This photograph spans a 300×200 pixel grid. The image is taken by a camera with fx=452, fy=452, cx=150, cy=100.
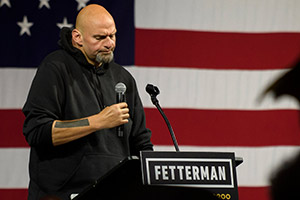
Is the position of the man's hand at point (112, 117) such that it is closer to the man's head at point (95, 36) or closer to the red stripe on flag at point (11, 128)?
the man's head at point (95, 36)

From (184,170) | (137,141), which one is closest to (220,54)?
(137,141)

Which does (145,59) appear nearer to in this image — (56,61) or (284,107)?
(284,107)

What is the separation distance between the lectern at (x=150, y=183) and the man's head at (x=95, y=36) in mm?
781

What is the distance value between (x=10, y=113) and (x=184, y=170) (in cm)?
203

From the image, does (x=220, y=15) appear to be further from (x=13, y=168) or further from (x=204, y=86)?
(x=13, y=168)

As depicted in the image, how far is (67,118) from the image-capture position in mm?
1641

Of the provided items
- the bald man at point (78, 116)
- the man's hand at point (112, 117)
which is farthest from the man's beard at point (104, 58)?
the man's hand at point (112, 117)

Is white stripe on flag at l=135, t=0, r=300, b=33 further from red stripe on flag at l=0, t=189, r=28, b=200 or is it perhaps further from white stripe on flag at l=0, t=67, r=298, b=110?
red stripe on flag at l=0, t=189, r=28, b=200

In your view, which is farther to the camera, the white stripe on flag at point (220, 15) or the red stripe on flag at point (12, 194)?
the white stripe on flag at point (220, 15)

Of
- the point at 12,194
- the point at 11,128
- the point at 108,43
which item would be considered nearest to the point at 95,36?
the point at 108,43

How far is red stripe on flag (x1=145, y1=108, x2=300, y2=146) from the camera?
119 inches

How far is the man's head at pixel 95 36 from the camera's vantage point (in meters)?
1.80

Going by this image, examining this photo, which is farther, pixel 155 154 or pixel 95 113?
pixel 95 113

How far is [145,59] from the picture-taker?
3.01 m
